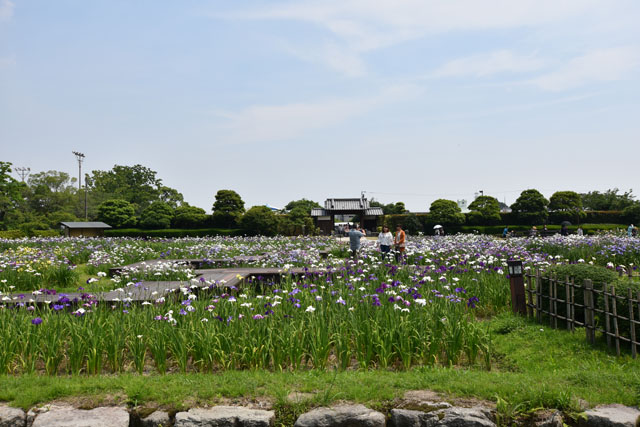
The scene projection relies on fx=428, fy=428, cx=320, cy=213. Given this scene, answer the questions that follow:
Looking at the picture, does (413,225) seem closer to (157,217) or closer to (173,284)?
(157,217)

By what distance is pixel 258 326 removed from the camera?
15.6 feet

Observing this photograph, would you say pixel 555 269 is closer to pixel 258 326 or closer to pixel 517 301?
pixel 517 301

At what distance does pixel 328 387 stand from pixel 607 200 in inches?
2148

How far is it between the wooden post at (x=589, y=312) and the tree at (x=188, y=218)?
3452 cm

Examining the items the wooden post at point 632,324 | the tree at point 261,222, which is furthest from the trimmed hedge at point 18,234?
the wooden post at point 632,324

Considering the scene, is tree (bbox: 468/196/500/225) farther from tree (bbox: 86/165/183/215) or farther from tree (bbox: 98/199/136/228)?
tree (bbox: 86/165/183/215)

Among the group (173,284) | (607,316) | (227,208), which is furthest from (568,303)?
(227,208)

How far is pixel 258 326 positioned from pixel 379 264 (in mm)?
4697

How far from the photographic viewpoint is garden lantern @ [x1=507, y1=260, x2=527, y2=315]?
6.80 metres

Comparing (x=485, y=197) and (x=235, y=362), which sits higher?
(x=485, y=197)

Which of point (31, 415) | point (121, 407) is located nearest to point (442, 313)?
point (121, 407)

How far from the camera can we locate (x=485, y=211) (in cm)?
3850

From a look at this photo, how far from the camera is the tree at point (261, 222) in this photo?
32781 mm

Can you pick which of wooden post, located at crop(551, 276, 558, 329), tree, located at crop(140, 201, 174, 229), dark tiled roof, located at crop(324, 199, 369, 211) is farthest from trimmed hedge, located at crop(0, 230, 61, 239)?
wooden post, located at crop(551, 276, 558, 329)
